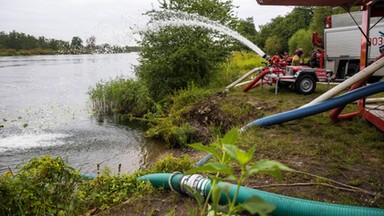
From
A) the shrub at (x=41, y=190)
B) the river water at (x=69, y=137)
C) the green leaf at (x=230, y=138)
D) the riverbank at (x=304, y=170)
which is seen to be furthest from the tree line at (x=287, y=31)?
the green leaf at (x=230, y=138)

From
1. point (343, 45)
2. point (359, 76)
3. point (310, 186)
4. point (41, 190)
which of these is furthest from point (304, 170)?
point (343, 45)

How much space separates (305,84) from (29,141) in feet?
24.8

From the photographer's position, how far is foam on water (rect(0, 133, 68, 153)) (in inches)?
305

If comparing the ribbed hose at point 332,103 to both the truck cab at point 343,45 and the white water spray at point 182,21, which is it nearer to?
the white water spray at point 182,21

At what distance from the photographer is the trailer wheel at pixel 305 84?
8422mm

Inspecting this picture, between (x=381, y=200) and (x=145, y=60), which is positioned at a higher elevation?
(x=145, y=60)

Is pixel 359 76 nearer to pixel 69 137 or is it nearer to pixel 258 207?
pixel 258 207

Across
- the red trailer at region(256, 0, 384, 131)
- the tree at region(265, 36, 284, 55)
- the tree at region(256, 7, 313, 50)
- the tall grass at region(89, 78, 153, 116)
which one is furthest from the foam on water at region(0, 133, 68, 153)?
the tree at region(256, 7, 313, 50)

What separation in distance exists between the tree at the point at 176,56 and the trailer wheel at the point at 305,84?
144 inches

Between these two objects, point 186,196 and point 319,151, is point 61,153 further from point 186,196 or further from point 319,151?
point 319,151

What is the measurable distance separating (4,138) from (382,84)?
8.94 meters

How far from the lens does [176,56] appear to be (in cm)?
1056

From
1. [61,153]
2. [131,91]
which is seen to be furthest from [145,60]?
[61,153]

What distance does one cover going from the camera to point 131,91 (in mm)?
12008
